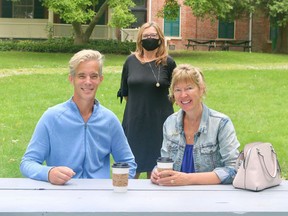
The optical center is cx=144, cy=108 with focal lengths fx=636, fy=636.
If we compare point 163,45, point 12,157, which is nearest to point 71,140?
point 163,45

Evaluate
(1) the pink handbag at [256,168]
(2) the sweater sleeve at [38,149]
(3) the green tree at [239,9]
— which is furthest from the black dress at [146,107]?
(3) the green tree at [239,9]

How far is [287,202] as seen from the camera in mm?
3412

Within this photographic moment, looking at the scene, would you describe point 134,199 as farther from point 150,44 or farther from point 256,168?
point 150,44

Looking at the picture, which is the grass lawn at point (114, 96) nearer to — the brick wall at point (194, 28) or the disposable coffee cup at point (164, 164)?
the disposable coffee cup at point (164, 164)

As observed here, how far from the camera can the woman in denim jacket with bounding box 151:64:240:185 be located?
12.8 feet

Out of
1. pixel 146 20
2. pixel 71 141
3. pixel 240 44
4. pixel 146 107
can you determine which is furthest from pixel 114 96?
pixel 240 44

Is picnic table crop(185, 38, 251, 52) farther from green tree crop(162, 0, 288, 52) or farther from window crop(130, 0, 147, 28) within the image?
window crop(130, 0, 147, 28)

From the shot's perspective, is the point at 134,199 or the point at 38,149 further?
the point at 38,149

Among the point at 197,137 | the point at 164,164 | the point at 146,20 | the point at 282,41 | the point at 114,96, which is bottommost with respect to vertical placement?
the point at 114,96

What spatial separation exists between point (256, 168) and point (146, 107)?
8.18ft

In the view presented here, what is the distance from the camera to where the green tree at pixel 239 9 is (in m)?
26.6

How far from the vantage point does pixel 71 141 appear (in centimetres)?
398

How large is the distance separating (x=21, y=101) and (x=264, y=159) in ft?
34.9

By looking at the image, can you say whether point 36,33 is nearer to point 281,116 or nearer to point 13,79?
point 13,79
